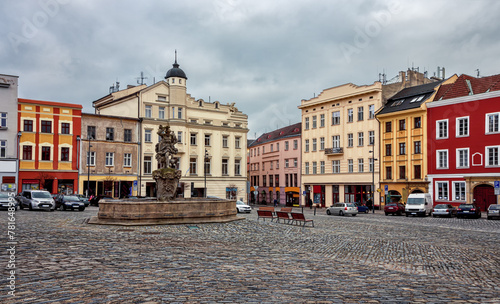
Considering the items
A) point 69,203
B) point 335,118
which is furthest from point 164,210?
point 335,118

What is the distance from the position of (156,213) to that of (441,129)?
37085 millimetres

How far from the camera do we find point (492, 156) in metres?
42.9

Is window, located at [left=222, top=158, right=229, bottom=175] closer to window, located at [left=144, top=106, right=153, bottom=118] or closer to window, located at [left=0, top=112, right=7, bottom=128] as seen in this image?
window, located at [left=144, top=106, right=153, bottom=118]

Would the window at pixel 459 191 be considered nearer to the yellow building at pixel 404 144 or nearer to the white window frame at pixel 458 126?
the yellow building at pixel 404 144

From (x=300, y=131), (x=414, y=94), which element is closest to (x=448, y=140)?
(x=414, y=94)

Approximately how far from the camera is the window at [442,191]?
4631 cm

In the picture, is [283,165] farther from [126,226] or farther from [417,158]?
[126,226]

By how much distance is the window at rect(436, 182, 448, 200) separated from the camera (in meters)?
46.3

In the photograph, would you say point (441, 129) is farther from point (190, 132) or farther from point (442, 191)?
point (190, 132)

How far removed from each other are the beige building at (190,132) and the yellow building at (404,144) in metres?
20.9

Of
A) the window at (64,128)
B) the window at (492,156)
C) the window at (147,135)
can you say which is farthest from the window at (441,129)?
the window at (64,128)

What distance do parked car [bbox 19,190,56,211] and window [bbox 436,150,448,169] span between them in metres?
37.2

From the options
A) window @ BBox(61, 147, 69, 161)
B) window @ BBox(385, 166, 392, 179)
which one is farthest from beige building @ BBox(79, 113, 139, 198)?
window @ BBox(385, 166, 392, 179)

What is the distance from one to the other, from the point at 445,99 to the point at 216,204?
34.6m
